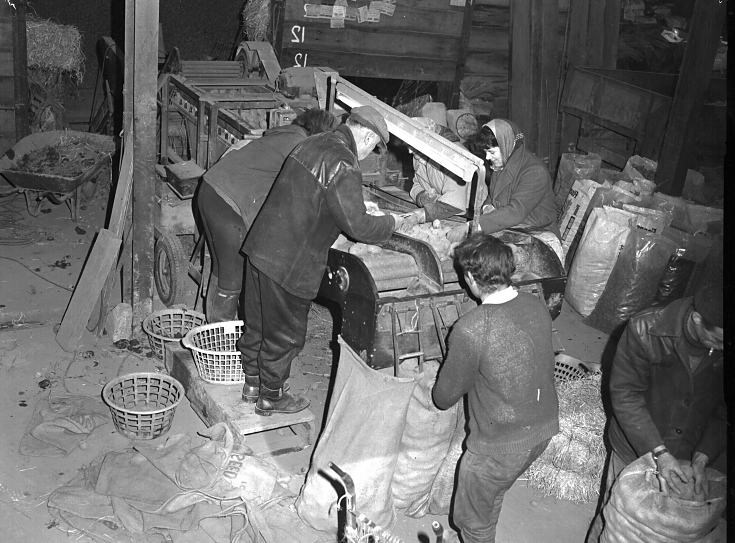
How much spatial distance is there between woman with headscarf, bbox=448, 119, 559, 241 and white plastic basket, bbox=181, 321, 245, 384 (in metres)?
1.85

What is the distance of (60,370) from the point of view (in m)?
5.45

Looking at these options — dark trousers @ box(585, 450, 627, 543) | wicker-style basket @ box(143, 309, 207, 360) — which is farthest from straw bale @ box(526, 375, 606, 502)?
wicker-style basket @ box(143, 309, 207, 360)

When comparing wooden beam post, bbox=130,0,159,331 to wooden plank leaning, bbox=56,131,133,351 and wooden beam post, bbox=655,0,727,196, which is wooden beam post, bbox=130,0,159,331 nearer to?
wooden plank leaning, bbox=56,131,133,351

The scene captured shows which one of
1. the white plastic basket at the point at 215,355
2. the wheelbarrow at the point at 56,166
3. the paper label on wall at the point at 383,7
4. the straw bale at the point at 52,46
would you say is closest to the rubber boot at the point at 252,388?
the white plastic basket at the point at 215,355

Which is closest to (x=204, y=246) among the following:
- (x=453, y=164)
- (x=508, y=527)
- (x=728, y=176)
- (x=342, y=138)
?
(x=342, y=138)

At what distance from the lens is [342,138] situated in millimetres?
4223

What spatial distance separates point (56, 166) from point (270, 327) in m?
5.08

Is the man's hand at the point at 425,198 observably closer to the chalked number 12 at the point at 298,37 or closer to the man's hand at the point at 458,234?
the man's hand at the point at 458,234

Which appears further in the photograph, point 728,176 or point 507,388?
point 507,388

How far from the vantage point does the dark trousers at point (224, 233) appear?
5094 millimetres

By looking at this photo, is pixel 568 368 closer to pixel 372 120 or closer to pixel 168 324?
pixel 372 120

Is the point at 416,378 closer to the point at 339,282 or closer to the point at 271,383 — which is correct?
the point at 339,282

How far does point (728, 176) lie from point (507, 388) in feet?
5.05

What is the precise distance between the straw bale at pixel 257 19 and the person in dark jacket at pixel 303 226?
5.25 metres
